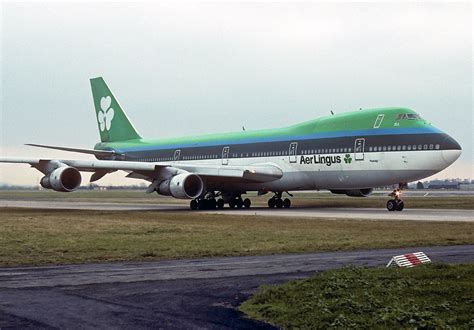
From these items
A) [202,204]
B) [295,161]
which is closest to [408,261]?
[295,161]

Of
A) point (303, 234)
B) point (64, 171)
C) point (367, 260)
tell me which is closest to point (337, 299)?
point (367, 260)

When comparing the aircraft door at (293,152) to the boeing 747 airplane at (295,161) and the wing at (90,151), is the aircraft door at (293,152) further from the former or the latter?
the wing at (90,151)

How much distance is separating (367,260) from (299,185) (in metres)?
28.4

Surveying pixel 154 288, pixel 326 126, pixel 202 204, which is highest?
pixel 326 126

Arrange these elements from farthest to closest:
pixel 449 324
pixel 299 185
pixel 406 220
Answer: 1. pixel 299 185
2. pixel 406 220
3. pixel 449 324

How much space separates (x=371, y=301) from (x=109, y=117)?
177ft

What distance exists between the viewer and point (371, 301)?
439 inches

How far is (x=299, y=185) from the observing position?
153 ft

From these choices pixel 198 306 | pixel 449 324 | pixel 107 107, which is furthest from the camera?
pixel 107 107

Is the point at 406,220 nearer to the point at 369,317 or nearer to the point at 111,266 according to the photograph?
the point at 111,266

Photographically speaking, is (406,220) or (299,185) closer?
(406,220)

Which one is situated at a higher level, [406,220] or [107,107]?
[107,107]

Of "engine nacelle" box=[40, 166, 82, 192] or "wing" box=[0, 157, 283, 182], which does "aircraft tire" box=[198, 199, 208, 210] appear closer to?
"wing" box=[0, 157, 283, 182]

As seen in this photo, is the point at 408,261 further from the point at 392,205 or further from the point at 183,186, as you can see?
the point at 183,186
